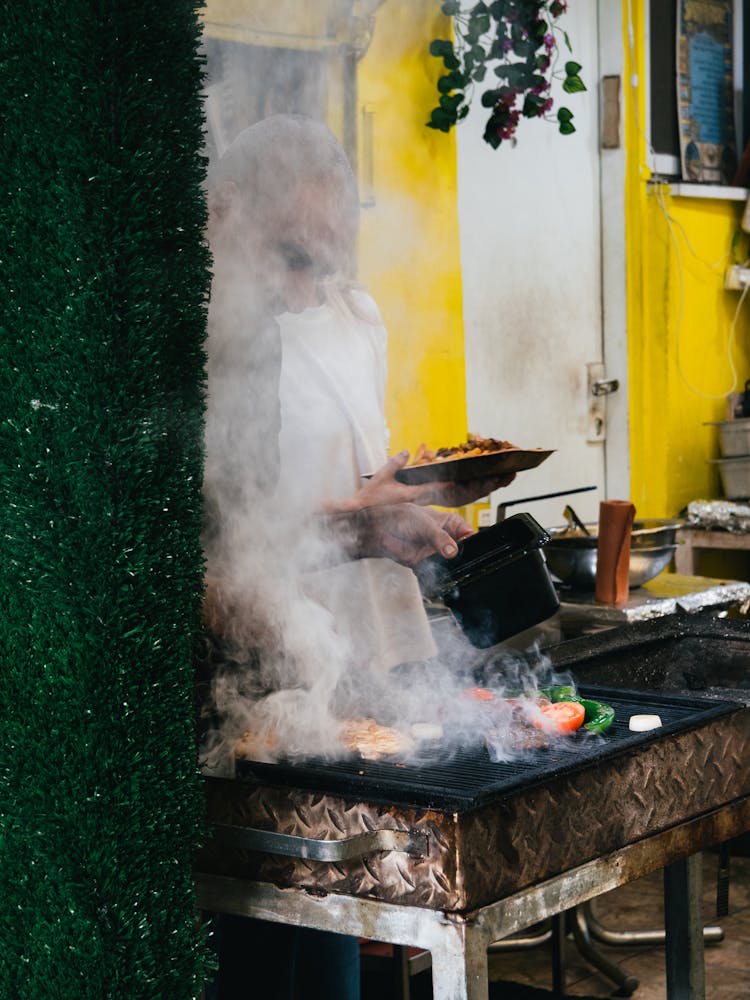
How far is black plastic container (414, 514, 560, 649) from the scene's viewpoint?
2.28 meters

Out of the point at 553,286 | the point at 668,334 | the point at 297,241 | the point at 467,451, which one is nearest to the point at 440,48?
the point at 553,286

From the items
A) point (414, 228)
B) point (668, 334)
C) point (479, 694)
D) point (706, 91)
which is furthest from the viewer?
point (706, 91)

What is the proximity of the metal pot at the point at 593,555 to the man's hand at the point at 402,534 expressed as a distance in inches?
67.1

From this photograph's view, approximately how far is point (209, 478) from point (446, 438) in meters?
2.50

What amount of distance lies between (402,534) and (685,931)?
33.7 inches

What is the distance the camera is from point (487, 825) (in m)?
1.61

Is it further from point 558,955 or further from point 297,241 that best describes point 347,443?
point 558,955

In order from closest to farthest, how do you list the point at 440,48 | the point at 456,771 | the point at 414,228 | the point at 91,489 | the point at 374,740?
1. the point at 91,489
2. the point at 456,771
3. the point at 374,740
4. the point at 440,48
5. the point at 414,228

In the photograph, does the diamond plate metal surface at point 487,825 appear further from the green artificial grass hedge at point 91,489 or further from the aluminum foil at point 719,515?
the aluminum foil at point 719,515

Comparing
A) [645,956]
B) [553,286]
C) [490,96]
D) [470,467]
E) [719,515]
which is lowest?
[645,956]

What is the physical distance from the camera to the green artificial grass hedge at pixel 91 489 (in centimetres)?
152

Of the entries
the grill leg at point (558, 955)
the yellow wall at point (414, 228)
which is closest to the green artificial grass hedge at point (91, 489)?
the grill leg at point (558, 955)

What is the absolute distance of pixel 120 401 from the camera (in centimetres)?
154

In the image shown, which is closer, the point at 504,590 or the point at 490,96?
the point at 504,590
